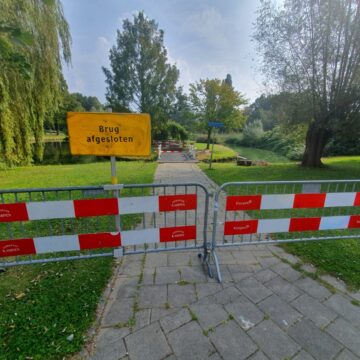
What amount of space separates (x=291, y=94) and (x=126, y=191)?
8887 millimetres

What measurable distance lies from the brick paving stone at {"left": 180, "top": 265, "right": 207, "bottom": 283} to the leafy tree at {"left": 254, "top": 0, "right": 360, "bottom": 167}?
936 centimetres

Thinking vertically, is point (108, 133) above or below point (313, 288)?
above

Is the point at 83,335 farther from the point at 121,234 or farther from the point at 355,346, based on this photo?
the point at 355,346

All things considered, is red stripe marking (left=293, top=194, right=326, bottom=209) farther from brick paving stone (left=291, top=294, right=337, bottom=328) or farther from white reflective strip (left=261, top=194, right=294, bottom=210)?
brick paving stone (left=291, top=294, right=337, bottom=328)

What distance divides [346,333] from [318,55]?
1046 centimetres

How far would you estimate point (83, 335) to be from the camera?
194 centimetres

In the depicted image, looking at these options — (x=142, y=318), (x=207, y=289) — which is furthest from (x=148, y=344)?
(x=207, y=289)

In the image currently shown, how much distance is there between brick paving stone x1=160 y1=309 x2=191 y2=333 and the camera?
2045 mm

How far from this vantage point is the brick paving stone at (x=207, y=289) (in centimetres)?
248

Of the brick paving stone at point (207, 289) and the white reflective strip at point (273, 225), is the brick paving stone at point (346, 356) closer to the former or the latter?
the brick paving stone at point (207, 289)

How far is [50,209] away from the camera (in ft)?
7.96

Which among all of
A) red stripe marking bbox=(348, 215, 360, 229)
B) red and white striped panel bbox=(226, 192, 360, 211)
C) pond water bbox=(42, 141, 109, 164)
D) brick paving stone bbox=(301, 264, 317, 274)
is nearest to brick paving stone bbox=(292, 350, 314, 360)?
brick paving stone bbox=(301, 264, 317, 274)

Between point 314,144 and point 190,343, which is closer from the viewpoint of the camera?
point 190,343

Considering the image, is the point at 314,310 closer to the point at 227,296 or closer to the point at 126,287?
the point at 227,296
